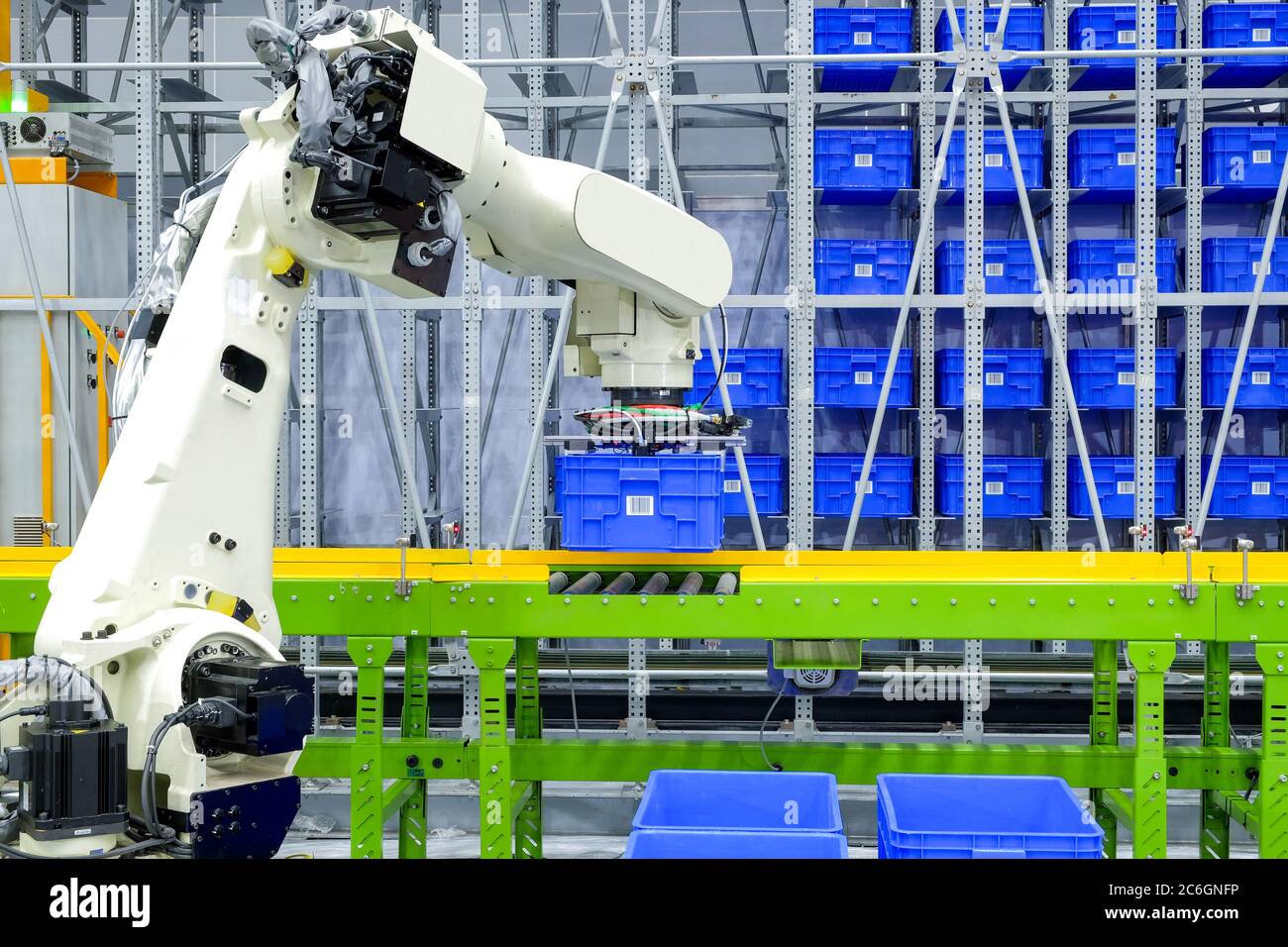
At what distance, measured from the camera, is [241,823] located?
2381mm

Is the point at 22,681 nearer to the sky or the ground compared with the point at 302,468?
nearer to the ground

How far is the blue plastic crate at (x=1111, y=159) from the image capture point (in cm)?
671

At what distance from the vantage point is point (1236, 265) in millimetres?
6652

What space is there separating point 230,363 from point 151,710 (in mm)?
796

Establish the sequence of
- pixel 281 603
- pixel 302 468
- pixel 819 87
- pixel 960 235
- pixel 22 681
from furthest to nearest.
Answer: pixel 960 235
pixel 819 87
pixel 302 468
pixel 281 603
pixel 22 681

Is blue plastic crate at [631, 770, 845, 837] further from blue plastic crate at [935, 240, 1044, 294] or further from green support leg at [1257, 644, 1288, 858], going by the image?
blue plastic crate at [935, 240, 1044, 294]

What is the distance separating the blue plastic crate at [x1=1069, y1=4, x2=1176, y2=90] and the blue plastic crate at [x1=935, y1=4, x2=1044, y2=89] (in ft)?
0.69

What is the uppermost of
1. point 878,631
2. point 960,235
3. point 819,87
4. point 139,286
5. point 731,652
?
point 819,87

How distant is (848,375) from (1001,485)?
108cm

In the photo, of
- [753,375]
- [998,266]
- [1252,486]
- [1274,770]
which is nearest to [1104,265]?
[998,266]

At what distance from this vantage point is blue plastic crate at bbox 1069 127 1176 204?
6.71 metres

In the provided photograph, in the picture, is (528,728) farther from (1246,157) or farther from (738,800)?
(1246,157)
